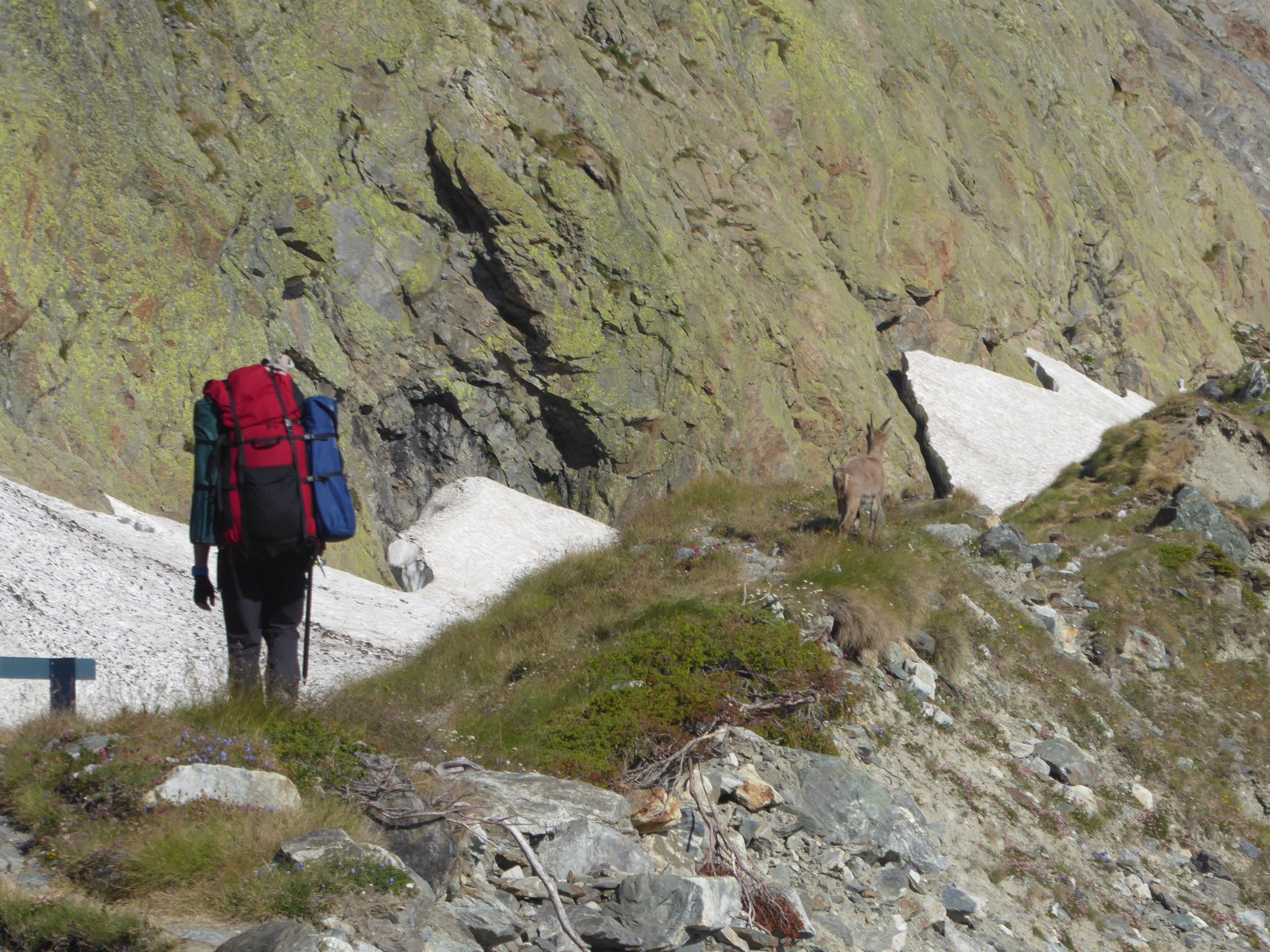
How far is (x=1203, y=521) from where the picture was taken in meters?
15.4

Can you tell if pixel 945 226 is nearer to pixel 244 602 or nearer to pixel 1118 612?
pixel 1118 612

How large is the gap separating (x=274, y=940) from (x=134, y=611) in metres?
6.39

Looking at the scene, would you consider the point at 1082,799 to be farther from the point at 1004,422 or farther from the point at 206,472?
the point at 1004,422

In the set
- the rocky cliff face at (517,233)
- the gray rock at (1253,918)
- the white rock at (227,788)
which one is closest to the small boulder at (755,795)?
the white rock at (227,788)

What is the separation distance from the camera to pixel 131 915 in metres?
4.01

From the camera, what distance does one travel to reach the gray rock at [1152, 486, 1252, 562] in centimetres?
1509

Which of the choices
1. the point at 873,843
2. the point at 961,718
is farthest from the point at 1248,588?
the point at 873,843

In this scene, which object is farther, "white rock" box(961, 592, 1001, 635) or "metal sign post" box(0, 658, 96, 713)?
"white rock" box(961, 592, 1001, 635)

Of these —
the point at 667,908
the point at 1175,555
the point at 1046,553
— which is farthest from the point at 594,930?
the point at 1175,555

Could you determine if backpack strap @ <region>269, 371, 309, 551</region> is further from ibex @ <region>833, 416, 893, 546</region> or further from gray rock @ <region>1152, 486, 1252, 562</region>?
gray rock @ <region>1152, 486, 1252, 562</region>

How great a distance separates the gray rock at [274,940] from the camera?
12.6ft

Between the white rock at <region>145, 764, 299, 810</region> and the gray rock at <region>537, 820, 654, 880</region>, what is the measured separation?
1.27 meters

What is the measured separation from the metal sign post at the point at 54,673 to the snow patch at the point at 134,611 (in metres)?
0.41

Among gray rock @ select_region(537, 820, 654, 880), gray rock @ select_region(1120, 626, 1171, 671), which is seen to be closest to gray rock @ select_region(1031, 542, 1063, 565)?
gray rock @ select_region(1120, 626, 1171, 671)
